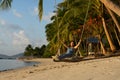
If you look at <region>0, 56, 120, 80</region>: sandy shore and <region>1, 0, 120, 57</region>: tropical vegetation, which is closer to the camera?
<region>0, 56, 120, 80</region>: sandy shore

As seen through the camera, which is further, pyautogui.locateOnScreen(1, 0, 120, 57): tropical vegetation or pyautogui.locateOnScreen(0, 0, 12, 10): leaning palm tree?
pyautogui.locateOnScreen(1, 0, 120, 57): tropical vegetation

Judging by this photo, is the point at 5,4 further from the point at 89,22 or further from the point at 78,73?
the point at 89,22

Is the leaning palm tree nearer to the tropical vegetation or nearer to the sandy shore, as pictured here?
the sandy shore

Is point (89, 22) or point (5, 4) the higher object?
point (89, 22)

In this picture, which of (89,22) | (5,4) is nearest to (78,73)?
(5,4)

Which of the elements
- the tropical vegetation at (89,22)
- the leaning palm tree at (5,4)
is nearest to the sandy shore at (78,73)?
the leaning palm tree at (5,4)

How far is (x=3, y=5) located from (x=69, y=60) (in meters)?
6.78

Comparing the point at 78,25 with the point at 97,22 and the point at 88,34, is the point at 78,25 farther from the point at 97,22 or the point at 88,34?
the point at 97,22

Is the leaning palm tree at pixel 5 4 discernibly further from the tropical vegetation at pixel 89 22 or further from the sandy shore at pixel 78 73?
the tropical vegetation at pixel 89 22

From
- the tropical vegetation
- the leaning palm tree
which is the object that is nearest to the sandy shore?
the leaning palm tree

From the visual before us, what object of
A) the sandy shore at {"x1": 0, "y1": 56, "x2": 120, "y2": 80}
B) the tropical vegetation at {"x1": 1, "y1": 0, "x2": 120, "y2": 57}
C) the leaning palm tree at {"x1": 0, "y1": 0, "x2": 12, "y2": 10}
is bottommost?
the sandy shore at {"x1": 0, "y1": 56, "x2": 120, "y2": 80}

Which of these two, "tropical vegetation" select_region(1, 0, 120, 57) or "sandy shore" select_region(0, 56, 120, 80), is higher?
"tropical vegetation" select_region(1, 0, 120, 57)

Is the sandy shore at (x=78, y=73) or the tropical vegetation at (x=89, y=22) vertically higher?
the tropical vegetation at (x=89, y=22)

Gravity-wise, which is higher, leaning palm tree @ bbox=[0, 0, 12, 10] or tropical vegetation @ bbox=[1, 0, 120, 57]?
tropical vegetation @ bbox=[1, 0, 120, 57]
